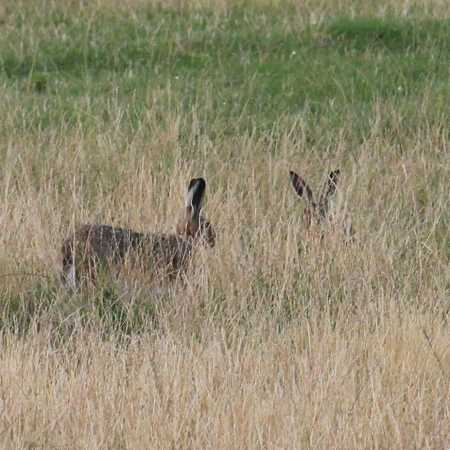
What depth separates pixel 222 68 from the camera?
11406mm

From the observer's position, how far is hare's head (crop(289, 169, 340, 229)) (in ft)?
24.0

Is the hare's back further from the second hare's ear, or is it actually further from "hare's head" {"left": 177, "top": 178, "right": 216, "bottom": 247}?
the second hare's ear

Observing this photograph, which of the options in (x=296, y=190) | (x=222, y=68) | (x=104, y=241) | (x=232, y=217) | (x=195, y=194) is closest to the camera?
(x=104, y=241)

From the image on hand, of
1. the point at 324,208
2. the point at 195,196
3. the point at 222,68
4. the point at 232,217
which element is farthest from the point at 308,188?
the point at 222,68

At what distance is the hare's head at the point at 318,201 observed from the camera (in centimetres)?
731

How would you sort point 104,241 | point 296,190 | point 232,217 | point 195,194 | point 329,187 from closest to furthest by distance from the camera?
point 104,241 < point 195,194 < point 232,217 < point 296,190 < point 329,187

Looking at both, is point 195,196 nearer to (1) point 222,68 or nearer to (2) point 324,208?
(2) point 324,208

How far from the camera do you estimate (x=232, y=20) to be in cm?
1312

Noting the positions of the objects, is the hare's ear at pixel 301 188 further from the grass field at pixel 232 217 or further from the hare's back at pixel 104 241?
the hare's back at pixel 104 241

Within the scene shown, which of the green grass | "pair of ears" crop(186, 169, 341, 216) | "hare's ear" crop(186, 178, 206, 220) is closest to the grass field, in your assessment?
the green grass

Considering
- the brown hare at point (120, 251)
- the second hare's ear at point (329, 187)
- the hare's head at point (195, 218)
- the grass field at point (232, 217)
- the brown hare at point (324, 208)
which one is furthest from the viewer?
the second hare's ear at point (329, 187)

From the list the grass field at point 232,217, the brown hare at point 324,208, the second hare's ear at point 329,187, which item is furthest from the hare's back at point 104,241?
the second hare's ear at point 329,187

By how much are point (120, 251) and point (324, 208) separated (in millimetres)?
1404

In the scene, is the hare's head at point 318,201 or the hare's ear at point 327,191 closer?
the hare's head at point 318,201
